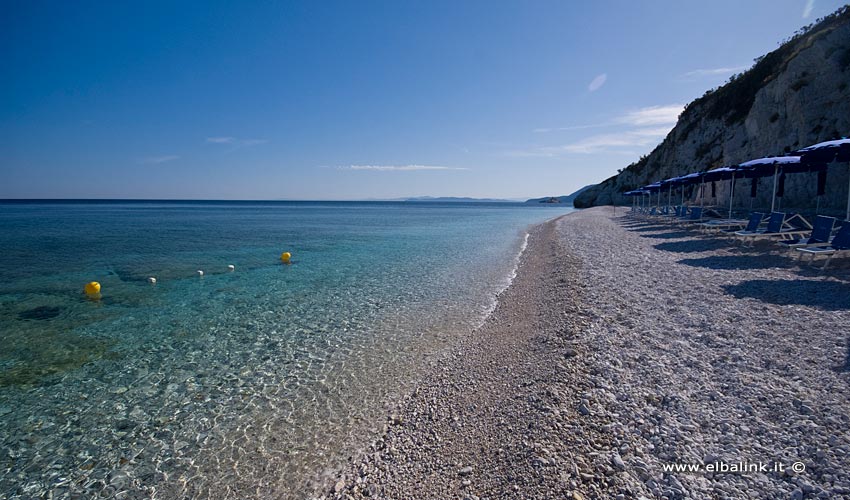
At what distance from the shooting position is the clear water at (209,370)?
4.26 m

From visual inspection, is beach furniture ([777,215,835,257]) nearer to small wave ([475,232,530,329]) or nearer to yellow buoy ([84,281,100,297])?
small wave ([475,232,530,329])

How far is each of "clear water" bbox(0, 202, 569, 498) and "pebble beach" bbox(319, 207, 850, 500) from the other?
0.83m

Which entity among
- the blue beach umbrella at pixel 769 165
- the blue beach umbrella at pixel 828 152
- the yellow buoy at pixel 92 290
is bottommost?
the yellow buoy at pixel 92 290

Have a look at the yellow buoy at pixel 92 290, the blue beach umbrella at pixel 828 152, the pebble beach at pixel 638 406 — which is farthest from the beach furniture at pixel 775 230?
the yellow buoy at pixel 92 290

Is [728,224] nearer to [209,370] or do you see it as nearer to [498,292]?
[498,292]

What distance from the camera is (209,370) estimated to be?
6.52 metres

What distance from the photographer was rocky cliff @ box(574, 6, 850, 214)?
69.9ft

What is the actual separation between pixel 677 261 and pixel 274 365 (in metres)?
11.4

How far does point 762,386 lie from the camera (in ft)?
13.4

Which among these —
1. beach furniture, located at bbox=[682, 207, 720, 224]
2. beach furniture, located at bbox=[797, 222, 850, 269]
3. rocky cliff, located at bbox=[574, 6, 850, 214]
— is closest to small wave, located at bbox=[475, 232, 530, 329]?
beach furniture, located at bbox=[797, 222, 850, 269]

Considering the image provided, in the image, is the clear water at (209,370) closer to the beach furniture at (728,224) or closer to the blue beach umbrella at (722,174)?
the beach furniture at (728,224)

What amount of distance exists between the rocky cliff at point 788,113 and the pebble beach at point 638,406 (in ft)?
61.7

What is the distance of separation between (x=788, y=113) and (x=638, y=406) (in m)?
30.8

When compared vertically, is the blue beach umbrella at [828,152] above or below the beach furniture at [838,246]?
above
